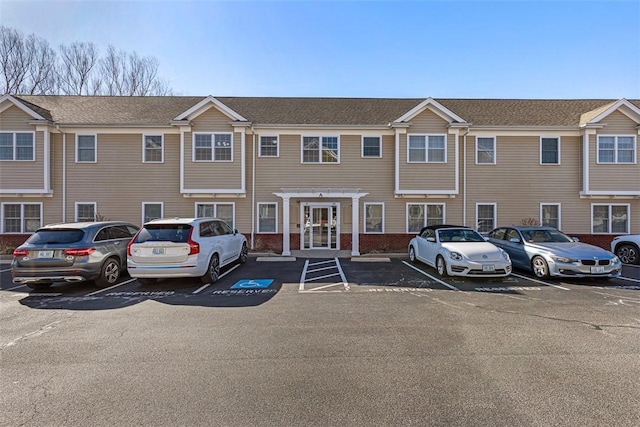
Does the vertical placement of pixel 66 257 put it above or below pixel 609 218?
below

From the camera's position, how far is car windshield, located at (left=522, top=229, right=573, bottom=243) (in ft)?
32.6

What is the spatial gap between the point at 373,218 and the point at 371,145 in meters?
3.58

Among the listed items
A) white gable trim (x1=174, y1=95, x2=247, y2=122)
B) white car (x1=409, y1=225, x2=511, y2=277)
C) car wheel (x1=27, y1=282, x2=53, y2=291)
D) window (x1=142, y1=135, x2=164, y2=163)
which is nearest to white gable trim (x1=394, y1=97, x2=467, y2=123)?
white car (x1=409, y1=225, x2=511, y2=277)

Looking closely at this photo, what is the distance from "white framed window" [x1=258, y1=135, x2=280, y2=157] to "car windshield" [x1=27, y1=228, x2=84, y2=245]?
354 inches

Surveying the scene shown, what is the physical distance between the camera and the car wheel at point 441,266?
918 centimetres

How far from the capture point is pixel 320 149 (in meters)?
15.6

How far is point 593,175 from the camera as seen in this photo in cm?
1516

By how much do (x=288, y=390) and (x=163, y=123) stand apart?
15082 mm

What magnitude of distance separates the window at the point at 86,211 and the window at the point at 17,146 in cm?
287

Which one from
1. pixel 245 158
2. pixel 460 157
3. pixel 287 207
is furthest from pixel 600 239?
pixel 245 158

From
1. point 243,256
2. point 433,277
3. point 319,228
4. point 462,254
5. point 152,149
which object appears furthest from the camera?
point 319,228

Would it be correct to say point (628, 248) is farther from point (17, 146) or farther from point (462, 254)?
point (17, 146)

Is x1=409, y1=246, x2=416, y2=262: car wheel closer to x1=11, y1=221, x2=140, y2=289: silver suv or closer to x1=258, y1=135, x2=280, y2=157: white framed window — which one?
x1=258, y1=135, x2=280, y2=157: white framed window

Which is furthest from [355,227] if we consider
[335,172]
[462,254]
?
[462,254]
